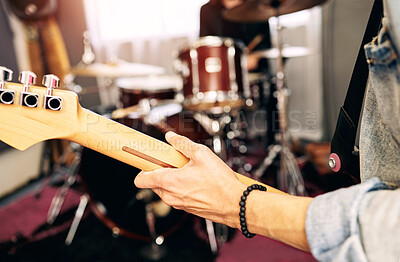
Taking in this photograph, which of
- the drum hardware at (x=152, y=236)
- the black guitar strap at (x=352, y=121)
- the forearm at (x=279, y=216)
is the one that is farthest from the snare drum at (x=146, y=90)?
the forearm at (x=279, y=216)

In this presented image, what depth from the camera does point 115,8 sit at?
3508 mm

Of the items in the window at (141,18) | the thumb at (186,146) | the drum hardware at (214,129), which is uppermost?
the window at (141,18)

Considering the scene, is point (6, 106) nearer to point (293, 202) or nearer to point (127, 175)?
point (293, 202)

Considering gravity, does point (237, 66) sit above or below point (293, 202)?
above

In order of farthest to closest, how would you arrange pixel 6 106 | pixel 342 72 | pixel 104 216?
pixel 342 72
pixel 104 216
pixel 6 106

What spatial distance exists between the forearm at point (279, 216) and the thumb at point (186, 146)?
138mm

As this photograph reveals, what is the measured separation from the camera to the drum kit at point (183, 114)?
149 cm

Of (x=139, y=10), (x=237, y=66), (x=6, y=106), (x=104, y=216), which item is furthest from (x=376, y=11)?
(x=139, y=10)

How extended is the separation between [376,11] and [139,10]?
324 centimetres

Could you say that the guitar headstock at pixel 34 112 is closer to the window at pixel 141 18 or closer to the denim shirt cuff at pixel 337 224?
the denim shirt cuff at pixel 337 224

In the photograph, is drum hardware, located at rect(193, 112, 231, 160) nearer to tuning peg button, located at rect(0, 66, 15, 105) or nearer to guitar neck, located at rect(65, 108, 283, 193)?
guitar neck, located at rect(65, 108, 283, 193)

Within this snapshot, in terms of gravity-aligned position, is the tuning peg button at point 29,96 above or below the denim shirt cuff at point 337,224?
above

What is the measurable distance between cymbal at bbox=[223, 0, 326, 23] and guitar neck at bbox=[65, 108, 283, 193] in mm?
1227

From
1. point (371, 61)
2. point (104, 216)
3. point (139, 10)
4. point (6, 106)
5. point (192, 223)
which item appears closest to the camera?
point (371, 61)
